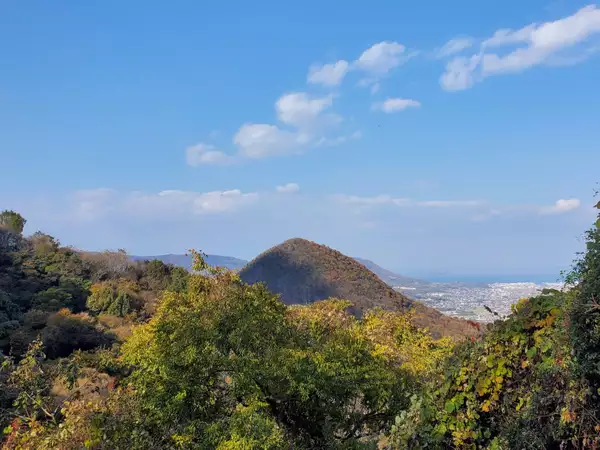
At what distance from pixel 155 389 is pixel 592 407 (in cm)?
636

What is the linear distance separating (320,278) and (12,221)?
31.1 meters

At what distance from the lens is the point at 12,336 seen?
18.2 metres

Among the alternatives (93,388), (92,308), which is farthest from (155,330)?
(92,308)

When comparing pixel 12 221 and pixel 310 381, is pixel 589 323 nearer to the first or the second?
pixel 310 381

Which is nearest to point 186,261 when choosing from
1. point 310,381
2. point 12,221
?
point 12,221

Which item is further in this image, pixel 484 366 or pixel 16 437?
pixel 16 437

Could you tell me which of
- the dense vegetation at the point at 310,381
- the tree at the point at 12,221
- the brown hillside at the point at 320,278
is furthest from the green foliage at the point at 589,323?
the tree at the point at 12,221

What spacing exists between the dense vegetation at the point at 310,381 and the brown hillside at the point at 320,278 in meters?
29.1

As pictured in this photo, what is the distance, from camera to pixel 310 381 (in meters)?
7.36

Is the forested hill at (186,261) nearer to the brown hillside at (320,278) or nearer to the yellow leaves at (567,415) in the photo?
the brown hillside at (320,278)

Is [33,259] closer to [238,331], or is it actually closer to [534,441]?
[238,331]

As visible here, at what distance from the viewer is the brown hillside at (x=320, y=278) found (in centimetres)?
4353

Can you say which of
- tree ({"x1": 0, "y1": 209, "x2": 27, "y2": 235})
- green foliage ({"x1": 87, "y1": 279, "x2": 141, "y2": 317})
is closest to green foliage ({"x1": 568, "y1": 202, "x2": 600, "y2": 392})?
green foliage ({"x1": 87, "y1": 279, "x2": 141, "y2": 317})

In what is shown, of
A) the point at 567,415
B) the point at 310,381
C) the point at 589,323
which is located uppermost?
the point at 589,323
